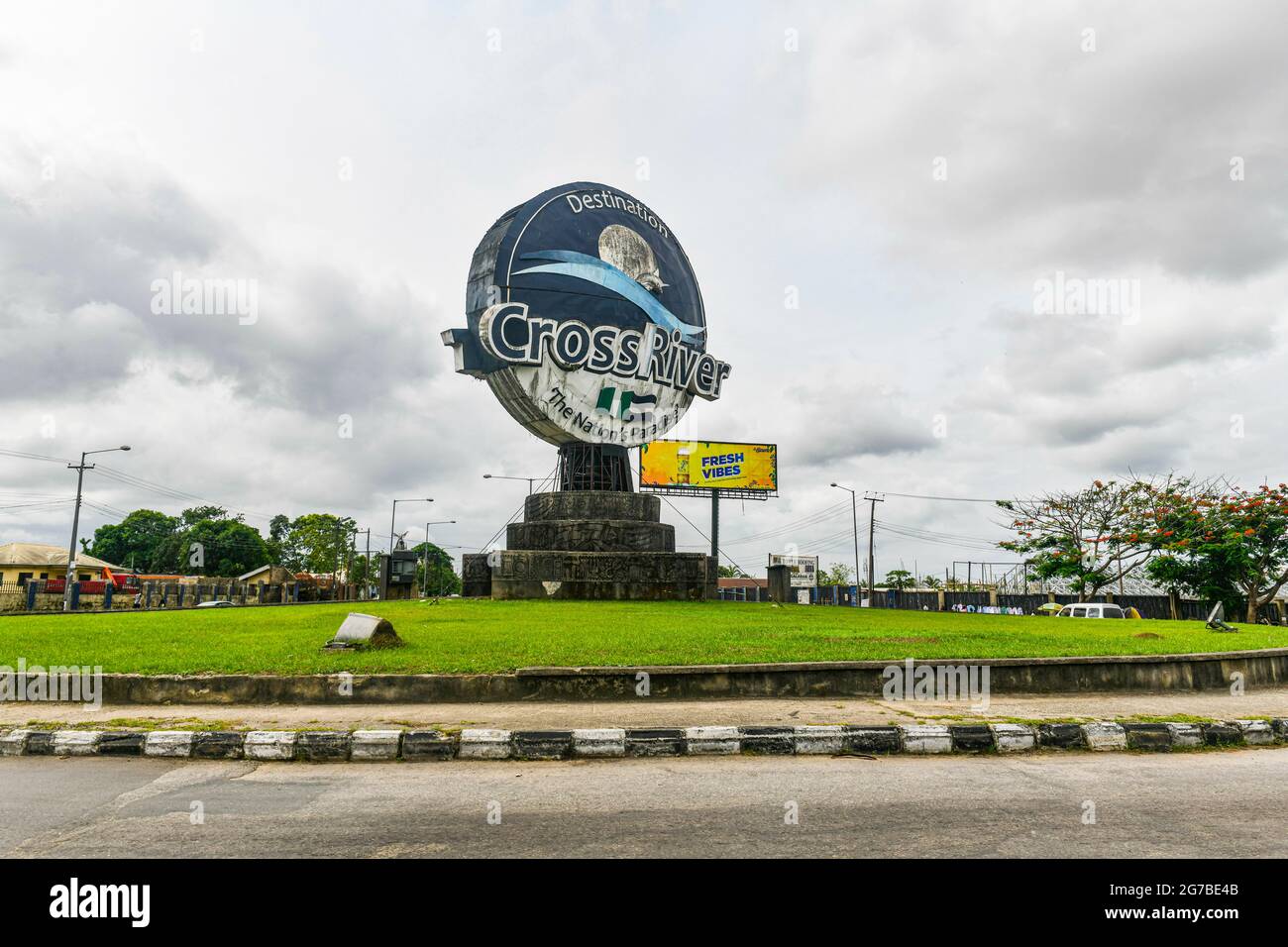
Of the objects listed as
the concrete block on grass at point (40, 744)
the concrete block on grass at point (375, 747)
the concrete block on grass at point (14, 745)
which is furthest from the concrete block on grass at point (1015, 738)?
the concrete block on grass at point (14, 745)

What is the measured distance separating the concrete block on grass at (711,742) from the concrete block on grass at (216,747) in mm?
4291

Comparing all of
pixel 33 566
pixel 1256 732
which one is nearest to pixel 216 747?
pixel 1256 732

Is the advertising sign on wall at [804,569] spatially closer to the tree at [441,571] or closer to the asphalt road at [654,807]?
the tree at [441,571]

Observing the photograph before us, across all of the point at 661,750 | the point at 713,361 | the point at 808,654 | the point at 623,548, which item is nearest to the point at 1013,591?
the point at 713,361

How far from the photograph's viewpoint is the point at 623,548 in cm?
2589

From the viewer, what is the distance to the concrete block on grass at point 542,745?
23.9 ft

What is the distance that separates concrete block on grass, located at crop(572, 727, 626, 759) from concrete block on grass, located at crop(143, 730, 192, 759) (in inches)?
145

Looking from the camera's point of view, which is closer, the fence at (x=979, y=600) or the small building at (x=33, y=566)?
the fence at (x=979, y=600)

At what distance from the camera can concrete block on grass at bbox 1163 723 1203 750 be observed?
317 inches

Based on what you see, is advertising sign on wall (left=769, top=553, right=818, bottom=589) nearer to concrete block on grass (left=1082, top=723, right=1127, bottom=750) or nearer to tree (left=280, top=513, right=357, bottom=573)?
tree (left=280, top=513, right=357, bottom=573)

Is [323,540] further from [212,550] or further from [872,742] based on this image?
[872,742]

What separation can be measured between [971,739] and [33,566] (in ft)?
229

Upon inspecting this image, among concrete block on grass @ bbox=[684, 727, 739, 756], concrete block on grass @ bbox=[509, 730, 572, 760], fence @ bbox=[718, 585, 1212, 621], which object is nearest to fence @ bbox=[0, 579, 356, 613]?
fence @ bbox=[718, 585, 1212, 621]

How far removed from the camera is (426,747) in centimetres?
730
